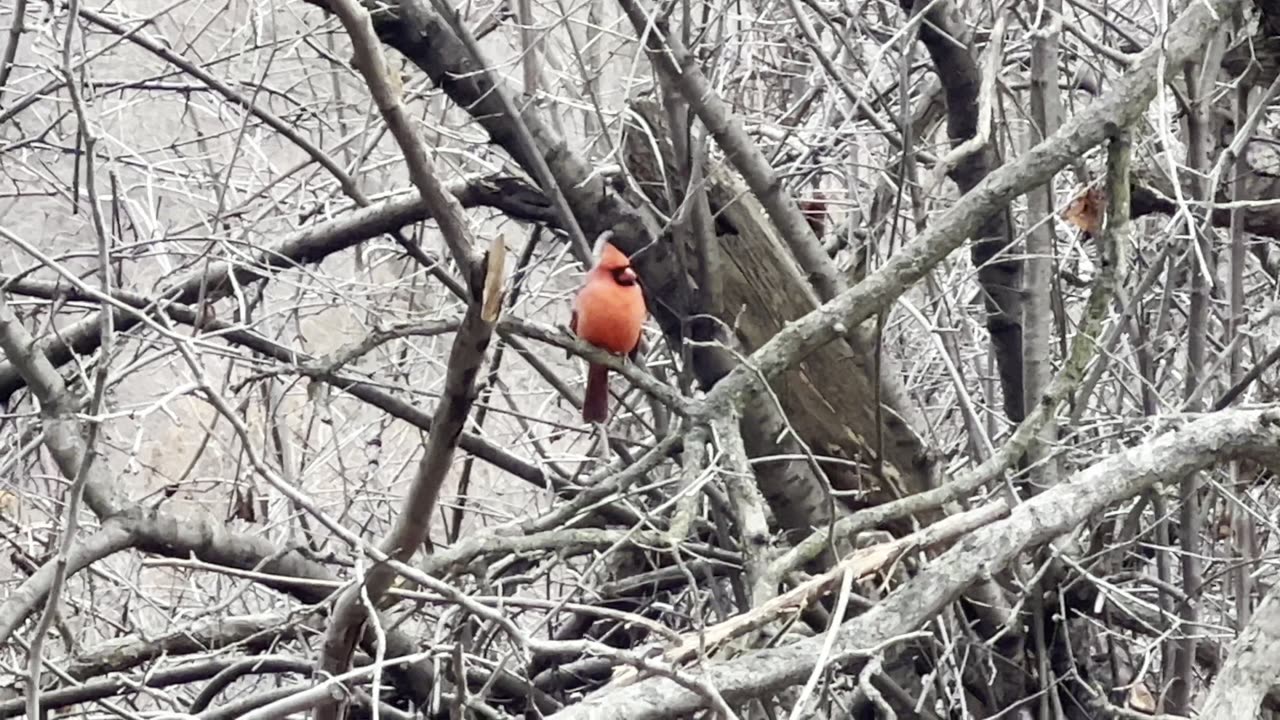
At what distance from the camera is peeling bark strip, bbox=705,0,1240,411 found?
2.89 m

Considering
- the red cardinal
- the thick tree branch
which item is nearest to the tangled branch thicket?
the thick tree branch

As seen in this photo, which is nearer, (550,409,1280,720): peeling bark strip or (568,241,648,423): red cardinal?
(550,409,1280,720): peeling bark strip

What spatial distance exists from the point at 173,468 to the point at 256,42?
14.0ft

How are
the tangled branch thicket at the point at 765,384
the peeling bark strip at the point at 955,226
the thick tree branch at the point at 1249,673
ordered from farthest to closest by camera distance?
the peeling bark strip at the point at 955,226 < the tangled branch thicket at the point at 765,384 < the thick tree branch at the point at 1249,673

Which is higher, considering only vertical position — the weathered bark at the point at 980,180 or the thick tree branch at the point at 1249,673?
the weathered bark at the point at 980,180

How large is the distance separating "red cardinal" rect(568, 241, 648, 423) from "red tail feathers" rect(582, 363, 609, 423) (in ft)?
0.71

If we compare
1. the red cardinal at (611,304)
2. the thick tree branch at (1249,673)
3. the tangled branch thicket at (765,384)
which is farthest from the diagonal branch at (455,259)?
the red cardinal at (611,304)

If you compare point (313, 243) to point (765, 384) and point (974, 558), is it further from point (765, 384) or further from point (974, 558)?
point (974, 558)

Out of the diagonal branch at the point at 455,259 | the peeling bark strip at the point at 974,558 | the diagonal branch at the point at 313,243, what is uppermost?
the diagonal branch at the point at 313,243

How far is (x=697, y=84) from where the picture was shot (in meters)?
3.64

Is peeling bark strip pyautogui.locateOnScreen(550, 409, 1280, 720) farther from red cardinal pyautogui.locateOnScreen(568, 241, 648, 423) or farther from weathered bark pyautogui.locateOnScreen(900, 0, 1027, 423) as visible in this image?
red cardinal pyautogui.locateOnScreen(568, 241, 648, 423)

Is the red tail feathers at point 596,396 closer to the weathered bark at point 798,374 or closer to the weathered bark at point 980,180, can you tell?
the weathered bark at point 798,374

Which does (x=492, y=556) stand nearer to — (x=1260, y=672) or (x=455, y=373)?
(x=455, y=373)

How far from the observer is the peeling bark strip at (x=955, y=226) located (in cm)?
A: 289
